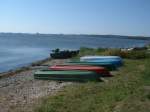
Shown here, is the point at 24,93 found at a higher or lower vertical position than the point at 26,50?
higher

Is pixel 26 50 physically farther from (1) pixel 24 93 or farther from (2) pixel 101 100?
(2) pixel 101 100

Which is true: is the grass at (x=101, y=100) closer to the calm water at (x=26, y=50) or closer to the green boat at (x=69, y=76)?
the green boat at (x=69, y=76)

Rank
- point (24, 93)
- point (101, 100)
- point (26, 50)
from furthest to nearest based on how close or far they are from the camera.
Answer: point (26, 50), point (24, 93), point (101, 100)

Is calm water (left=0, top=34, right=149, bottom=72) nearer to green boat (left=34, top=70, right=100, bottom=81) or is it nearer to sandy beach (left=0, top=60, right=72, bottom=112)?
green boat (left=34, top=70, right=100, bottom=81)

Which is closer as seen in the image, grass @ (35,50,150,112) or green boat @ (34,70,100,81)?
grass @ (35,50,150,112)

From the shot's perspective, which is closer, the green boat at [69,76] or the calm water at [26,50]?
the green boat at [69,76]

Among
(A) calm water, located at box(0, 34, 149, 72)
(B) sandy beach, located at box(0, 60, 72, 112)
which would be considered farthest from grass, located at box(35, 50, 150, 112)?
(A) calm water, located at box(0, 34, 149, 72)

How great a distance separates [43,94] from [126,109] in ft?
15.9

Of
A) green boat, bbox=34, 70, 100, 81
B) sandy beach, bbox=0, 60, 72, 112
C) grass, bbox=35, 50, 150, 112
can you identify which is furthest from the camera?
green boat, bbox=34, 70, 100, 81

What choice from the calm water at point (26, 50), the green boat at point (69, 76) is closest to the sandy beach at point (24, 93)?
the green boat at point (69, 76)

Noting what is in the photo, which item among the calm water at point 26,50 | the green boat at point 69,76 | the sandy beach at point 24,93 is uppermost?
the green boat at point 69,76

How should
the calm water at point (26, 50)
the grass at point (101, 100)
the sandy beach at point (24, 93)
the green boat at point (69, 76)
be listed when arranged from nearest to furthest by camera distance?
→ the grass at point (101, 100) → the sandy beach at point (24, 93) → the green boat at point (69, 76) → the calm water at point (26, 50)

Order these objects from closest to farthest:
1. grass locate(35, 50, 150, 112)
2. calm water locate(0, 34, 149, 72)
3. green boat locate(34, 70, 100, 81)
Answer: grass locate(35, 50, 150, 112), green boat locate(34, 70, 100, 81), calm water locate(0, 34, 149, 72)

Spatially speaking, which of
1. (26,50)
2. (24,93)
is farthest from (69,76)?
(26,50)
